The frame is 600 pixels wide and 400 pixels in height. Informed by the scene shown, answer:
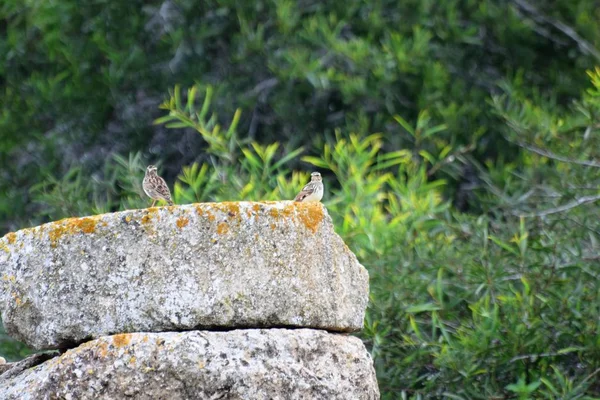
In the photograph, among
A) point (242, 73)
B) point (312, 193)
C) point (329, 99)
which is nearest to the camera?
point (312, 193)

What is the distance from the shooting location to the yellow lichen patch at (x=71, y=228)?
487 cm

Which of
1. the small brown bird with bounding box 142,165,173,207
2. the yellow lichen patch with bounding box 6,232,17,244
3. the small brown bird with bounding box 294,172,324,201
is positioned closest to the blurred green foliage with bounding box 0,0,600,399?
the small brown bird with bounding box 294,172,324,201

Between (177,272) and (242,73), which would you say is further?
(242,73)

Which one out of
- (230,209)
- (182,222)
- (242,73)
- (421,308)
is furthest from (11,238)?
(242,73)

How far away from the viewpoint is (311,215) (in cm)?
495

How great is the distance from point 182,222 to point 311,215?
1.71 feet

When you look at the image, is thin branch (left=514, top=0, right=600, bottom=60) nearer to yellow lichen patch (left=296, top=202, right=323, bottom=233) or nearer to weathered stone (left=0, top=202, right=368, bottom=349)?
yellow lichen patch (left=296, top=202, right=323, bottom=233)

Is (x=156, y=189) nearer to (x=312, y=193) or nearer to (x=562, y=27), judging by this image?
(x=312, y=193)

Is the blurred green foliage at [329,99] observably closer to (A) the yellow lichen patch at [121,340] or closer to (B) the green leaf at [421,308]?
(B) the green leaf at [421,308]

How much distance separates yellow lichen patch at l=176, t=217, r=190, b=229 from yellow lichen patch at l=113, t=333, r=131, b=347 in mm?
456

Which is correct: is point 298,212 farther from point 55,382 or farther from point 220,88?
point 220,88

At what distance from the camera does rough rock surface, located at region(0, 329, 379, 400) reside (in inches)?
182

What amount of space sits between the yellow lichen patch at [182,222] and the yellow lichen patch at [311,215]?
45 cm

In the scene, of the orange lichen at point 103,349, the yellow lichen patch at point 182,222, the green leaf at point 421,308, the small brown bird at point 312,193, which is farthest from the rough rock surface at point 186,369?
the green leaf at point 421,308
